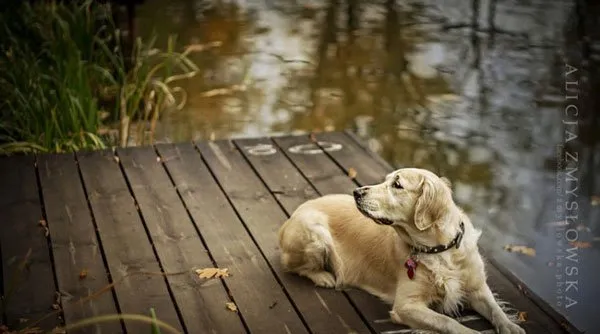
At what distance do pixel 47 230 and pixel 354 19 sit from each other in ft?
21.6

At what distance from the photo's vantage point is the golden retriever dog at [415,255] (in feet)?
13.5

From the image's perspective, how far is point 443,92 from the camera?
8727mm

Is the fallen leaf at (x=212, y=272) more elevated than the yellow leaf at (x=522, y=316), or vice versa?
the yellow leaf at (x=522, y=316)

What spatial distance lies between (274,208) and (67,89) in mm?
2054

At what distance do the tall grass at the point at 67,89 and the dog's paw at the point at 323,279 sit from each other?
2.63 meters

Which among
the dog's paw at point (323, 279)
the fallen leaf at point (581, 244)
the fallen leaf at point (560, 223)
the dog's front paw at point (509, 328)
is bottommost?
the fallen leaf at point (560, 223)

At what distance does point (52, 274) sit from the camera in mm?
4719

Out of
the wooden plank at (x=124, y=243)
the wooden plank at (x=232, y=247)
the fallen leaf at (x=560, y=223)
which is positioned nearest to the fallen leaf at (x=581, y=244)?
the fallen leaf at (x=560, y=223)

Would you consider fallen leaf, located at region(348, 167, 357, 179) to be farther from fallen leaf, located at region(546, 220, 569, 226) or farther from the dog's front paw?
the dog's front paw

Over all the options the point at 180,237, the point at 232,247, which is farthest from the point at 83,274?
the point at 232,247

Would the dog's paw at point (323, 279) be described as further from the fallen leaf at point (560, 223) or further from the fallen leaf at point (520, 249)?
the fallen leaf at point (560, 223)

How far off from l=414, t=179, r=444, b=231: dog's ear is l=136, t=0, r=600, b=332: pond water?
4.85ft

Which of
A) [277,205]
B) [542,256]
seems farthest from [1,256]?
[542,256]

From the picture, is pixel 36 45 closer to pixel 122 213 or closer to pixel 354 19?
pixel 122 213
